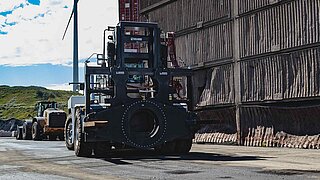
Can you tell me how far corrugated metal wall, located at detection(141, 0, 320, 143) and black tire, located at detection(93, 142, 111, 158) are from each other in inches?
338

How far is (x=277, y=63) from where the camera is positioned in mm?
22641

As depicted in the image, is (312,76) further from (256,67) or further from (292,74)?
(256,67)

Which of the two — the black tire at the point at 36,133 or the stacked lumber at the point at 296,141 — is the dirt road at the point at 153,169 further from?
the black tire at the point at 36,133

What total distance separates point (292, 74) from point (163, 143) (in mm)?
7975

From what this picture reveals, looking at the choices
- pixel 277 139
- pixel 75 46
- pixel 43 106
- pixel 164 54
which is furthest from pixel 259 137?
pixel 75 46

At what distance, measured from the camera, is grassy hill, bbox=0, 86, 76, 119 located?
8981 centimetres

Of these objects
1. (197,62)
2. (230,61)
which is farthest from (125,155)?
(197,62)

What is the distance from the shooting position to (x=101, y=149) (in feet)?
53.8

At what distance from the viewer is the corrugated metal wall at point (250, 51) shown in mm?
21234

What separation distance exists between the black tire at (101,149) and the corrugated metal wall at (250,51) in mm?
8586

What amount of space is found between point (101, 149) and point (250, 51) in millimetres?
10328

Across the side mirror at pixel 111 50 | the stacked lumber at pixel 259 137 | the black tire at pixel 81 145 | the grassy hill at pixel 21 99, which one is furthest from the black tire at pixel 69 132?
the grassy hill at pixel 21 99

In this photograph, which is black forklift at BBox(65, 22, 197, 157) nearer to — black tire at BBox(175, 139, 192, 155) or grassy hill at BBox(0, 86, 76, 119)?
black tire at BBox(175, 139, 192, 155)

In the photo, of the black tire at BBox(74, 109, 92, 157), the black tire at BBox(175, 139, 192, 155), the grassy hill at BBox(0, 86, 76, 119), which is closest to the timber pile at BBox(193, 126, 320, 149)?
the black tire at BBox(175, 139, 192, 155)
